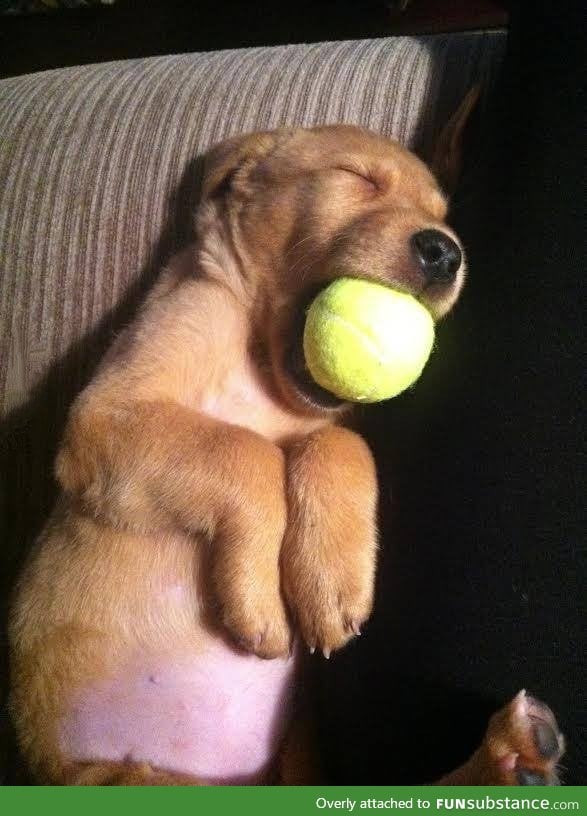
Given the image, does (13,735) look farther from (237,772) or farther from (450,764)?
(450,764)

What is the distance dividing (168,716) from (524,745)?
66cm

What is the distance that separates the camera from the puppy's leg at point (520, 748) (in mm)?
976

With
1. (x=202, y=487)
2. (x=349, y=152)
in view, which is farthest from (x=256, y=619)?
(x=349, y=152)

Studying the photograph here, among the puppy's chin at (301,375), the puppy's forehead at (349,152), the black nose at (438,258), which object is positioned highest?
the puppy's forehead at (349,152)

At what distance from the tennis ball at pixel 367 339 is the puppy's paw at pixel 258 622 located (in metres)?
0.41

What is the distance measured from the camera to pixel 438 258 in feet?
4.08

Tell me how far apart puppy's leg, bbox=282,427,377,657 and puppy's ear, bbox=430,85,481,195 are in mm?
761

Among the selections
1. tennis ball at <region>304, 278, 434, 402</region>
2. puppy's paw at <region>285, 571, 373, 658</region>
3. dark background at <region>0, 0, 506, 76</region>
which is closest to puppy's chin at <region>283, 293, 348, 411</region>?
tennis ball at <region>304, 278, 434, 402</region>

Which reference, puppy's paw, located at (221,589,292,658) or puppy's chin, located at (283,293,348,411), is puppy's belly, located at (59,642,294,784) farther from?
puppy's chin, located at (283,293,348,411)

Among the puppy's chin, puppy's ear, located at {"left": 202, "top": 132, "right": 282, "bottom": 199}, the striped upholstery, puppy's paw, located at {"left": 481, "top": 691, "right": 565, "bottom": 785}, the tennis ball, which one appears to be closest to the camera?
puppy's paw, located at {"left": 481, "top": 691, "right": 565, "bottom": 785}

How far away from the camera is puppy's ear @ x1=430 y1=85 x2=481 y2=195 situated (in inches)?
60.2

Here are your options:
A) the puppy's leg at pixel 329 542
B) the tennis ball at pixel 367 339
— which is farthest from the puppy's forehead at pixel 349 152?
the puppy's leg at pixel 329 542

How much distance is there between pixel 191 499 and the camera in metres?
1.23

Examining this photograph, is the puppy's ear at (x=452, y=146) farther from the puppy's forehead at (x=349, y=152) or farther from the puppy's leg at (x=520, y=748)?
the puppy's leg at (x=520, y=748)
